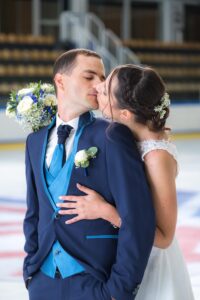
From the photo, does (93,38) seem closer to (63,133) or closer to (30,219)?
(30,219)

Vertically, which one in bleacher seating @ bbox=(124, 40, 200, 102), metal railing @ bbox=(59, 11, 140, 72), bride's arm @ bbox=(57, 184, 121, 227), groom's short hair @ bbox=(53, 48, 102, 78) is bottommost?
bleacher seating @ bbox=(124, 40, 200, 102)

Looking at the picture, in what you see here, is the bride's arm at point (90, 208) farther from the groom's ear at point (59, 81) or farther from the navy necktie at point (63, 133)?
the groom's ear at point (59, 81)

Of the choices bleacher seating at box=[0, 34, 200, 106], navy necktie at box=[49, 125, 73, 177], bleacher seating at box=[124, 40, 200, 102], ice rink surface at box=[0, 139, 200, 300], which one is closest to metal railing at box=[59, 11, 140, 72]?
bleacher seating at box=[0, 34, 200, 106]

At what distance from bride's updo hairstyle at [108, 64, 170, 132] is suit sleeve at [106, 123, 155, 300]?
119 millimetres

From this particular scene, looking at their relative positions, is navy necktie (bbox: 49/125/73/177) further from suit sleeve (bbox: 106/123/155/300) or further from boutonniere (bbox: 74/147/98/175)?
suit sleeve (bbox: 106/123/155/300)

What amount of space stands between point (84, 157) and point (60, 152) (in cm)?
16

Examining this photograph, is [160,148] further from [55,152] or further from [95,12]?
[95,12]

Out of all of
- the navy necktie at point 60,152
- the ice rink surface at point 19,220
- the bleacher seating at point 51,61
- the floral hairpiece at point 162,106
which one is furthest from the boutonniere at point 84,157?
the bleacher seating at point 51,61

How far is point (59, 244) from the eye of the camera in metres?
2.21

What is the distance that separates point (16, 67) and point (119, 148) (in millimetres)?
15832

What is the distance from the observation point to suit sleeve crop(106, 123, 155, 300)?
81.0 inches

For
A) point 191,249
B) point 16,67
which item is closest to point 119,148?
point 191,249

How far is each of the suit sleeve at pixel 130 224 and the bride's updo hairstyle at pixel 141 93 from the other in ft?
0.39

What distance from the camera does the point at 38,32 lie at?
21.1m
